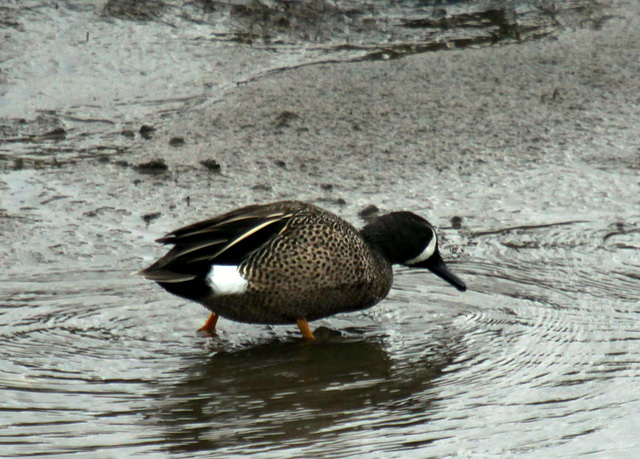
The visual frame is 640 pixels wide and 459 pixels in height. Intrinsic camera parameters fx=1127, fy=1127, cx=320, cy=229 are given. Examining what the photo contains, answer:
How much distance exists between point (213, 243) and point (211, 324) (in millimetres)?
426

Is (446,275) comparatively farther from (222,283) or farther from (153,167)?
(153,167)

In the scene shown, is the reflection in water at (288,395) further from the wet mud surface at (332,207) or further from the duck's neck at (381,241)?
the duck's neck at (381,241)

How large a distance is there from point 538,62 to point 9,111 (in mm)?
3839

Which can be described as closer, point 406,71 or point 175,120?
point 175,120

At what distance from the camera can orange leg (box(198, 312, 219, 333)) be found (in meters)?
5.20

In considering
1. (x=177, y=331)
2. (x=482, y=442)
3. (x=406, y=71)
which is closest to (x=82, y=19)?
(x=406, y=71)

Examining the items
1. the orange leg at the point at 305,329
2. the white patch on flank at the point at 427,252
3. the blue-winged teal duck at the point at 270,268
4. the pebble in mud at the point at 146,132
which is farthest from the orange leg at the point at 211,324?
the pebble in mud at the point at 146,132

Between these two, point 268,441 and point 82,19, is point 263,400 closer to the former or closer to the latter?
point 268,441

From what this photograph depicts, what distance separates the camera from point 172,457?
12.2ft

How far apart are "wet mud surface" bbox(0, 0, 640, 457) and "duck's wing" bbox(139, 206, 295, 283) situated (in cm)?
32

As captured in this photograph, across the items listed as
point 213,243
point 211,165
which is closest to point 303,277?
point 213,243

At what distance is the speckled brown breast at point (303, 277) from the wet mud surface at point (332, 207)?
0.17 m

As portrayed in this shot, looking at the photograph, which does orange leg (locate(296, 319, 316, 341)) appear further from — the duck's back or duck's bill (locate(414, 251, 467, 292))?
duck's bill (locate(414, 251, 467, 292))

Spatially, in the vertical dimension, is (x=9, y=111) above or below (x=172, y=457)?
above
